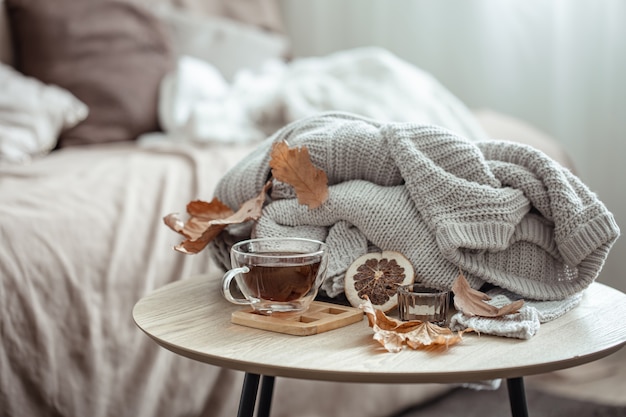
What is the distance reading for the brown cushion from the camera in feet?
6.00

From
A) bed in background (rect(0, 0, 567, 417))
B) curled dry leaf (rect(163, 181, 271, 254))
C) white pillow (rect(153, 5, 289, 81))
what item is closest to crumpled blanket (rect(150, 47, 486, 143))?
bed in background (rect(0, 0, 567, 417))

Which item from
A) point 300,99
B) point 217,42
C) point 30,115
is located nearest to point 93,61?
point 30,115

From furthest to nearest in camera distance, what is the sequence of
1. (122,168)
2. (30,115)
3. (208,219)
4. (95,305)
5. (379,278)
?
(30,115) → (122,168) → (95,305) → (208,219) → (379,278)

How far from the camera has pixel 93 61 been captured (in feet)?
6.12

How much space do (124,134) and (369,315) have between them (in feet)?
4.27

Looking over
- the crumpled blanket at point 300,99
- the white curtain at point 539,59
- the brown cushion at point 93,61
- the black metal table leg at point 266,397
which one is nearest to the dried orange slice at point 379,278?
the black metal table leg at point 266,397

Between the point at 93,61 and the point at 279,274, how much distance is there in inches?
52.4

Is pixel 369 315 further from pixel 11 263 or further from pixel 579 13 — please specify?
pixel 579 13

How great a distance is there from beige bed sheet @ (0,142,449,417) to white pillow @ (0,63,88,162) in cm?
24

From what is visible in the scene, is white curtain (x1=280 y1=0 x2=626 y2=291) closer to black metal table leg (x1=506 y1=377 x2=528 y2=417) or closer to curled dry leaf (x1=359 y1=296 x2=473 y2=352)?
black metal table leg (x1=506 y1=377 x2=528 y2=417)

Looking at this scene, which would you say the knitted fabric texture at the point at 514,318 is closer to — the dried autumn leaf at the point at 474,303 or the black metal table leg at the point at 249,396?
the dried autumn leaf at the point at 474,303

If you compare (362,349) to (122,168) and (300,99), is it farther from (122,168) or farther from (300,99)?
(300,99)

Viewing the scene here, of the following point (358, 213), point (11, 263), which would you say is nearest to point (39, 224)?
point (11, 263)

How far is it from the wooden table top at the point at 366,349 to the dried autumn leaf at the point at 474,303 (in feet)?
0.10
